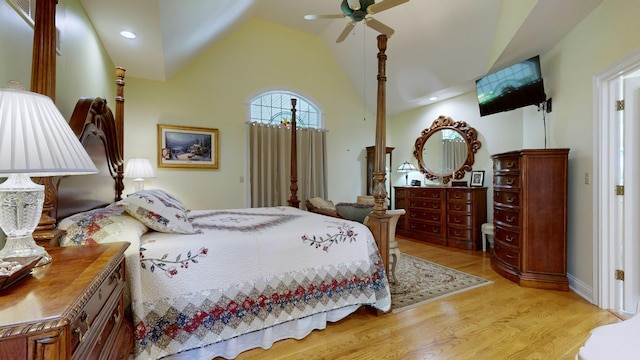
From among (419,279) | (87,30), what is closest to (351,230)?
(419,279)

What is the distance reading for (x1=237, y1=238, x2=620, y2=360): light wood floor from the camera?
175cm

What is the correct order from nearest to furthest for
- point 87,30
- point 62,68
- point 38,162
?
point 38,162 < point 62,68 < point 87,30

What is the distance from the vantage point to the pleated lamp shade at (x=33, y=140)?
0.75m

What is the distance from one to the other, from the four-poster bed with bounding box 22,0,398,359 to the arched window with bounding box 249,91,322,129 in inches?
114

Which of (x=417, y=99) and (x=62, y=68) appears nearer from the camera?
(x=62, y=68)

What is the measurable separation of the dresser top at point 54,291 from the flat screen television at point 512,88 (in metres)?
4.12

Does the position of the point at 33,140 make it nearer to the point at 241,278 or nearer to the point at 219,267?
the point at 219,267

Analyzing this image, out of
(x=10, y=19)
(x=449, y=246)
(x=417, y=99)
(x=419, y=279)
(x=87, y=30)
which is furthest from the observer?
(x=417, y=99)

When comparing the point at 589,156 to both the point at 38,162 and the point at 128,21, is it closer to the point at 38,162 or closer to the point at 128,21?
the point at 38,162

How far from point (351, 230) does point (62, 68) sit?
8.16ft

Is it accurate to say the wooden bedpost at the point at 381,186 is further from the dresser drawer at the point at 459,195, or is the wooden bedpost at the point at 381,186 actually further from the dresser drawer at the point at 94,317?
A: the dresser drawer at the point at 459,195

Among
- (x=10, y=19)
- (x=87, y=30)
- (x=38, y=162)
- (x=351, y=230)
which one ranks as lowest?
(x=351, y=230)

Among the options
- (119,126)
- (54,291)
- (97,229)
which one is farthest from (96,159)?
(54,291)

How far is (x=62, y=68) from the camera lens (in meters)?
2.05
